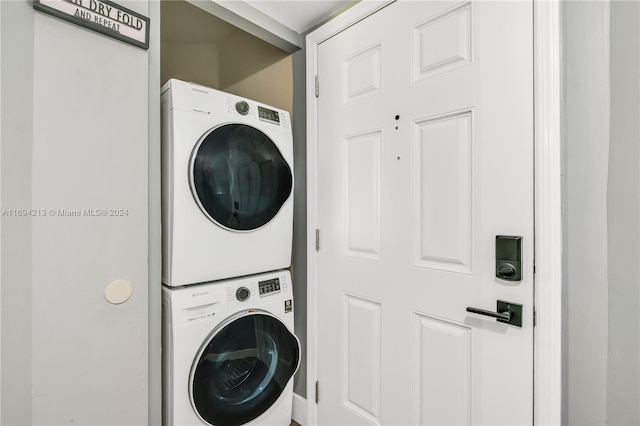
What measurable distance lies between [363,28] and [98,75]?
1.13m

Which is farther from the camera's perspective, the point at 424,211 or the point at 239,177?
the point at 239,177

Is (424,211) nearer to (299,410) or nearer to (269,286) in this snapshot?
(269,286)

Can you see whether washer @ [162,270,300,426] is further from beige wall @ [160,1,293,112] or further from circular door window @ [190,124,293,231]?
beige wall @ [160,1,293,112]

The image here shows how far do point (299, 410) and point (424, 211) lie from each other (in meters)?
1.39

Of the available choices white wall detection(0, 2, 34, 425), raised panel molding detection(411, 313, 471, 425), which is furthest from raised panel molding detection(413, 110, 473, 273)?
white wall detection(0, 2, 34, 425)

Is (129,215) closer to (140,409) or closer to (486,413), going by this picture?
(140,409)

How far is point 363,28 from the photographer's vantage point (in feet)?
4.68

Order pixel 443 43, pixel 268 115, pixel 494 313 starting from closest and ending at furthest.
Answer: pixel 494 313 → pixel 443 43 → pixel 268 115

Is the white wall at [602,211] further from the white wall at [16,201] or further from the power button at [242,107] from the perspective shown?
the white wall at [16,201]

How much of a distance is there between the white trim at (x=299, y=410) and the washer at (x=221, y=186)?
0.83 meters

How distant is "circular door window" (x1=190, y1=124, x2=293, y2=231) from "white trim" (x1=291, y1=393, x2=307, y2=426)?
109 centimetres

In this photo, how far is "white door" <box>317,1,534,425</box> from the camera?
1001 millimetres

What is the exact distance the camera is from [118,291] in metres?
0.94

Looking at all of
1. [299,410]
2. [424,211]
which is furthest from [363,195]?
[299,410]
